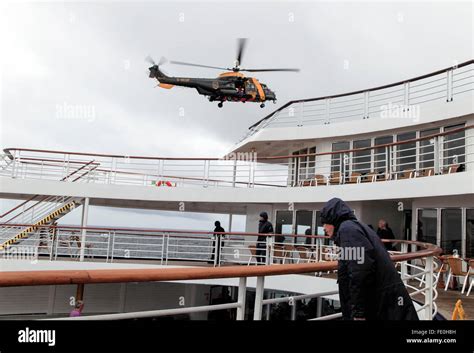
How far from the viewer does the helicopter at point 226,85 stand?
2338 cm

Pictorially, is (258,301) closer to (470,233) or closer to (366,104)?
(470,233)

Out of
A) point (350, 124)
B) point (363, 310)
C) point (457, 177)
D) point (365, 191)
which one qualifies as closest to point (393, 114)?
point (350, 124)

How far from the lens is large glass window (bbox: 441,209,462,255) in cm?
1083

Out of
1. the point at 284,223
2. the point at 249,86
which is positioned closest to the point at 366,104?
the point at 284,223

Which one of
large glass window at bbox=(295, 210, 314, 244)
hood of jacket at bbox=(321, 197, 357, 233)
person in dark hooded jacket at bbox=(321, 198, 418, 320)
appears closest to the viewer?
person in dark hooded jacket at bbox=(321, 198, 418, 320)

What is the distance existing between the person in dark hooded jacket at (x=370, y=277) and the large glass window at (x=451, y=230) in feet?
30.0

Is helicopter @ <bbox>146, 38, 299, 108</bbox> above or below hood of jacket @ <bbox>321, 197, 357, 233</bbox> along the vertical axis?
above

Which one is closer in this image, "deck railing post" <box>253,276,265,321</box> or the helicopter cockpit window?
"deck railing post" <box>253,276,265,321</box>

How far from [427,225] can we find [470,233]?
130cm

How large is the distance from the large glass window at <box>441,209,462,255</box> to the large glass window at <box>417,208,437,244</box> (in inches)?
13.0

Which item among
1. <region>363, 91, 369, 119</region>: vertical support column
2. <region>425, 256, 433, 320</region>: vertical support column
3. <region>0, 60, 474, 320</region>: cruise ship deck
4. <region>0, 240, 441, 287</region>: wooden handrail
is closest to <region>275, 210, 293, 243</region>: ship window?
<region>0, 60, 474, 320</region>: cruise ship deck

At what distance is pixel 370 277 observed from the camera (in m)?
2.70

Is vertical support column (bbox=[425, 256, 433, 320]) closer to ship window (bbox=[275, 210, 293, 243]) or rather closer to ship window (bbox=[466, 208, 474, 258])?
ship window (bbox=[466, 208, 474, 258])

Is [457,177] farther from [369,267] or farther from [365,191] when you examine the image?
[369,267]
